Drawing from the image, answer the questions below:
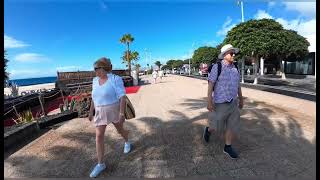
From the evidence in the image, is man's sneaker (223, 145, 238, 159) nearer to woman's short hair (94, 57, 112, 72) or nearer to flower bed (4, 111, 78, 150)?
woman's short hair (94, 57, 112, 72)

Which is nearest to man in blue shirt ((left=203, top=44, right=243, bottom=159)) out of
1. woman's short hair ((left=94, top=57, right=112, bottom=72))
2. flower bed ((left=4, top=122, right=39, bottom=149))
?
woman's short hair ((left=94, top=57, right=112, bottom=72))

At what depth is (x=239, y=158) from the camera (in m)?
5.21

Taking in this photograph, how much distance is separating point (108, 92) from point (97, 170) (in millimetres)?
963

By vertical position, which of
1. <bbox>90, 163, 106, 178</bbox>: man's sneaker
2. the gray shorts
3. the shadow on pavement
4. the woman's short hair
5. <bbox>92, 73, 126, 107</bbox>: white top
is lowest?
the shadow on pavement

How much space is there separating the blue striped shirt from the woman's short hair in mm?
1426

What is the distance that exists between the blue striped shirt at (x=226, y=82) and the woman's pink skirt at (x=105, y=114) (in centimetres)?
141

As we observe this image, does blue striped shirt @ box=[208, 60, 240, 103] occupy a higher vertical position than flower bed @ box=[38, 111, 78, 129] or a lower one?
higher

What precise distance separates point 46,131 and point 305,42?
3414 cm

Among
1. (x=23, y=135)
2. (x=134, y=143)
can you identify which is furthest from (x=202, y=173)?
(x=23, y=135)

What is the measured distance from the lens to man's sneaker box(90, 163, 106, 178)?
4.55 metres

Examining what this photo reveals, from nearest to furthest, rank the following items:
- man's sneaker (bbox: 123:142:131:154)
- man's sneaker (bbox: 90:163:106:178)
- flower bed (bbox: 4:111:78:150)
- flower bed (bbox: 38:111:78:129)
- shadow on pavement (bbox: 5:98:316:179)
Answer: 1. man's sneaker (bbox: 90:163:106:178)
2. shadow on pavement (bbox: 5:98:316:179)
3. man's sneaker (bbox: 123:142:131:154)
4. flower bed (bbox: 4:111:78:150)
5. flower bed (bbox: 38:111:78:129)

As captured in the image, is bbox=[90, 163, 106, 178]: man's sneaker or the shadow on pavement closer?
bbox=[90, 163, 106, 178]: man's sneaker

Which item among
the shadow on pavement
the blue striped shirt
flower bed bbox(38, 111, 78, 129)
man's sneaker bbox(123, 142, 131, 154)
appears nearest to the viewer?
the shadow on pavement

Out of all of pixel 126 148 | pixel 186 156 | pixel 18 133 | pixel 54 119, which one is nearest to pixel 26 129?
pixel 18 133
